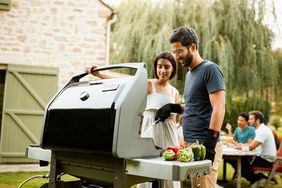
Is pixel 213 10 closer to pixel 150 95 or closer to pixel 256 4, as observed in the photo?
pixel 256 4

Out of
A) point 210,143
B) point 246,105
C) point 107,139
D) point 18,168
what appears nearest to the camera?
point 107,139

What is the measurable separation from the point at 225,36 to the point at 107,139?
859 cm

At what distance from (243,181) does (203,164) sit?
17.4 ft

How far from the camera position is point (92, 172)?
178 centimetres

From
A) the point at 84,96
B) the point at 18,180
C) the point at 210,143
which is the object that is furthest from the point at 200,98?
the point at 18,180

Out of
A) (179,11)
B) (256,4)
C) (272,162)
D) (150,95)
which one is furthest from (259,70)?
(150,95)

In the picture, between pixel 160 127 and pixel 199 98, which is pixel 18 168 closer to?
pixel 160 127

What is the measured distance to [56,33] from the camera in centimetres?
741

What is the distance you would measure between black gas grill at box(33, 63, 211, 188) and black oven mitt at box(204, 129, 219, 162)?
0.78 feet

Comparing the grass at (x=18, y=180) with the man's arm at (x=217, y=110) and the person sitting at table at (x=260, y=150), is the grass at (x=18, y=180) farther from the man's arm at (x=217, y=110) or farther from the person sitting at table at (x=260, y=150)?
the man's arm at (x=217, y=110)

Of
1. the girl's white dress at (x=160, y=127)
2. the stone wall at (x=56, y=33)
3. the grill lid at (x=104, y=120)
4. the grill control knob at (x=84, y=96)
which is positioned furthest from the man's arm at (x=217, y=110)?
the stone wall at (x=56, y=33)

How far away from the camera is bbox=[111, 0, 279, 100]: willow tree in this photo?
9445 millimetres

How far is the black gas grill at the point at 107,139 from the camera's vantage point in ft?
5.17

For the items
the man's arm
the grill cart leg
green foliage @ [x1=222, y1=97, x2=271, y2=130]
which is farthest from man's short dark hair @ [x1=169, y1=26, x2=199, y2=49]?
green foliage @ [x1=222, y1=97, x2=271, y2=130]
